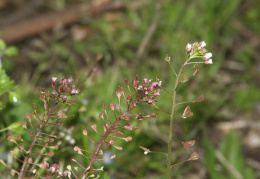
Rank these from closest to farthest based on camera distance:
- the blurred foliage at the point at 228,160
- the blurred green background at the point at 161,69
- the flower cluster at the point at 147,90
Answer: the flower cluster at the point at 147,90 → the blurred foliage at the point at 228,160 → the blurred green background at the point at 161,69

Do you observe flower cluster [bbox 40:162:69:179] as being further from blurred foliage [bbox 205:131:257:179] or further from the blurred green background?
blurred foliage [bbox 205:131:257:179]

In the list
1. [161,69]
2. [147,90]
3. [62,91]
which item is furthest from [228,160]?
[62,91]

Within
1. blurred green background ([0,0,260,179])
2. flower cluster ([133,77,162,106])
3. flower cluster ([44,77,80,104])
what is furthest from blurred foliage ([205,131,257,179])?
flower cluster ([44,77,80,104])

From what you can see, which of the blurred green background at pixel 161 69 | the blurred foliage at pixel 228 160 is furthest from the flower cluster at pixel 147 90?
the blurred foliage at pixel 228 160

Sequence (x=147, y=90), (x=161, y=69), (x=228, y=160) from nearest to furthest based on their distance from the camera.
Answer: (x=147, y=90), (x=228, y=160), (x=161, y=69)

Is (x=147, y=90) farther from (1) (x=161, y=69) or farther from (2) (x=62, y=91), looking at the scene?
(1) (x=161, y=69)

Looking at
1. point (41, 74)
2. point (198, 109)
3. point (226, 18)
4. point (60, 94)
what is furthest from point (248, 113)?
point (60, 94)

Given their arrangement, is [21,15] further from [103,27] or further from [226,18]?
[226,18]

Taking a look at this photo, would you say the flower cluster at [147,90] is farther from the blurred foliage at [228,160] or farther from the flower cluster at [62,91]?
the blurred foliage at [228,160]
